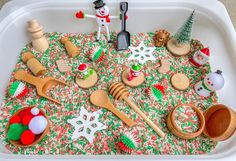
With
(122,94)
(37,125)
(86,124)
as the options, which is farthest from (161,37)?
(37,125)

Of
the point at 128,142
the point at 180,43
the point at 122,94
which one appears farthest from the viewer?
the point at 180,43

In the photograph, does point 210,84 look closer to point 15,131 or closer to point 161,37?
point 161,37

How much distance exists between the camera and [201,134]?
2.72 ft

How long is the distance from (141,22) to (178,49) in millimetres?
188

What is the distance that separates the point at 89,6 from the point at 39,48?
10.3 inches

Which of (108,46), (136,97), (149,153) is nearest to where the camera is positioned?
(149,153)

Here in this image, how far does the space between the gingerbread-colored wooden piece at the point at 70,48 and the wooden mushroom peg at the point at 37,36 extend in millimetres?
75

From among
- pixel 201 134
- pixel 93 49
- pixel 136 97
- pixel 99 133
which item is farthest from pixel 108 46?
pixel 201 134

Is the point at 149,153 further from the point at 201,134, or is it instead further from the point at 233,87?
the point at 233,87

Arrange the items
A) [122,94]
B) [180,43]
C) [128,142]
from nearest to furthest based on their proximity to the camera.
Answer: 1. [128,142]
2. [122,94]
3. [180,43]

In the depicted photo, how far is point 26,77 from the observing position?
0.91 m

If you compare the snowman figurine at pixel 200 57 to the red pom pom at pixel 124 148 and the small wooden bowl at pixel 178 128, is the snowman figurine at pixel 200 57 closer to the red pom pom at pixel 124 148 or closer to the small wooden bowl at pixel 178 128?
the small wooden bowl at pixel 178 128

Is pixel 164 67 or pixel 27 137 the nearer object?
pixel 27 137

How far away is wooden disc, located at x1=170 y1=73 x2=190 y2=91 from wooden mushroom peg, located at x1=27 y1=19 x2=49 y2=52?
20.7 inches
